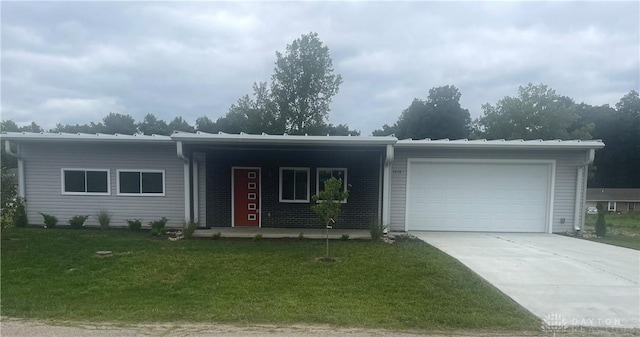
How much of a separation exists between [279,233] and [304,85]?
23.5m

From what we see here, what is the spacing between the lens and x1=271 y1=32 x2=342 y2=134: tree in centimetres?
3225

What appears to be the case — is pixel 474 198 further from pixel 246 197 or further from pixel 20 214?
pixel 20 214

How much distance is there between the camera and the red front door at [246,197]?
467 inches

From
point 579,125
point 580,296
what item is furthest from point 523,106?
point 580,296

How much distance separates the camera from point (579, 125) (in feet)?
140

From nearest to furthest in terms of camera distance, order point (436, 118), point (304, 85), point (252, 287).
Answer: point (252, 287) → point (304, 85) → point (436, 118)

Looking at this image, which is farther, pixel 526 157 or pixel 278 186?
pixel 278 186

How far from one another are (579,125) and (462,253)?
44835 millimetres

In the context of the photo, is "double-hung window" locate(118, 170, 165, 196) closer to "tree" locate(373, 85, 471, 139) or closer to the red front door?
the red front door

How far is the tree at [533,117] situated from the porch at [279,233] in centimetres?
3053

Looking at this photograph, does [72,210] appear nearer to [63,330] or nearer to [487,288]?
[63,330]

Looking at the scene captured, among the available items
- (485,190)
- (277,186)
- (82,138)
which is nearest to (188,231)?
(277,186)

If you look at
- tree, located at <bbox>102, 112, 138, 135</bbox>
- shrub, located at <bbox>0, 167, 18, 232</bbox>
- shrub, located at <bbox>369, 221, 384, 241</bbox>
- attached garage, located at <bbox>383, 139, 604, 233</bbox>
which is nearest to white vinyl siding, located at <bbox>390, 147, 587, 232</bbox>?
attached garage, located at <bbox>383, 139, 604, 233</bbox>

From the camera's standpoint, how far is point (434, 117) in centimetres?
4291
